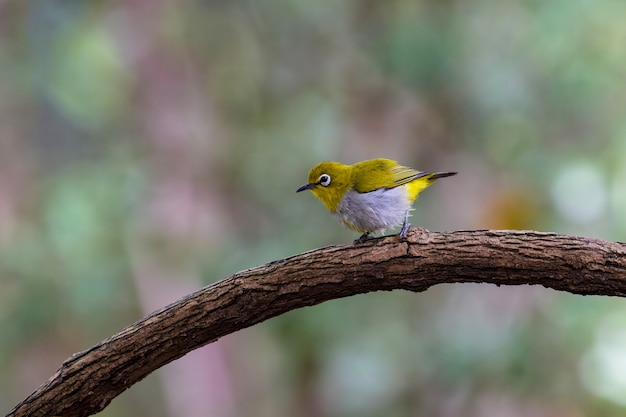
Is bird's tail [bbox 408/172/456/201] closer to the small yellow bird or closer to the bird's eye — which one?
the small yellow bird

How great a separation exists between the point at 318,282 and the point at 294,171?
4.16 meters

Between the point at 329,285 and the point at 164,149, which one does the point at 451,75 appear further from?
the point at 329,285

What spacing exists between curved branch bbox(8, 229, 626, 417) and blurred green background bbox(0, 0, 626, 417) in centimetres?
267

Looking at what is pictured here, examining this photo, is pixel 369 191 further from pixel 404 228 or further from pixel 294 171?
pixel 294 171

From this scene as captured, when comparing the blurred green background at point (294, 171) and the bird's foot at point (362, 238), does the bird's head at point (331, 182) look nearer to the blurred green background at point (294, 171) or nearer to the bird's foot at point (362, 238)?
the bird's foot at point (362, 238)

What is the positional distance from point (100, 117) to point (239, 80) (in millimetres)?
1498

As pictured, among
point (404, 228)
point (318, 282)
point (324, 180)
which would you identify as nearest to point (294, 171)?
point (324, 180)

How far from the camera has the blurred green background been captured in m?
6.73

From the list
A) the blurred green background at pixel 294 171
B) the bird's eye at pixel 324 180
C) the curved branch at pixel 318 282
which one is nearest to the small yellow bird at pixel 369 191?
the bird's eye at pixel 324 180

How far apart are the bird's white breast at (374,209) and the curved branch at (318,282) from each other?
17.6 inches

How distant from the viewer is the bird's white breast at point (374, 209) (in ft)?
14.2

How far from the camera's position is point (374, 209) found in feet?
14.3

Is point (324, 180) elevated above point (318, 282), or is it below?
above

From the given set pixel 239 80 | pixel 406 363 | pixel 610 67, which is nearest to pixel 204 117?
pixel 239 80
